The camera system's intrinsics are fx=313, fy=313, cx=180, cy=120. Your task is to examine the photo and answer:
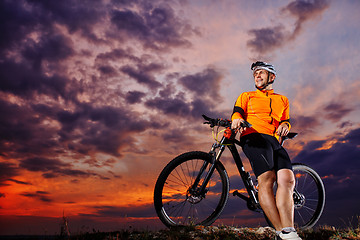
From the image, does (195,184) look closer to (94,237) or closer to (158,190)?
(158,190)

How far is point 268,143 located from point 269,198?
89 cm

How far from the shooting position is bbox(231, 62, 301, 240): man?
187 inches

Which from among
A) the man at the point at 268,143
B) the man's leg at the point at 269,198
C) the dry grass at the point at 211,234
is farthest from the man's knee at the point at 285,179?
the dry grass at the point at 211,234

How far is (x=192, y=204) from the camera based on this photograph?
567cm

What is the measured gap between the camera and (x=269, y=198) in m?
4.82

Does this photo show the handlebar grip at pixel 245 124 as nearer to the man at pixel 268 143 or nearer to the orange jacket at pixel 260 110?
the man at pixel 268 143

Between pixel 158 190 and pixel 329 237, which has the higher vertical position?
pixel 158 190

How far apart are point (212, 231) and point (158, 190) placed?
1.20m

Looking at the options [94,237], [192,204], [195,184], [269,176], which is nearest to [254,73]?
[269,176]

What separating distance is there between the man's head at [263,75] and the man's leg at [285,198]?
1.54m

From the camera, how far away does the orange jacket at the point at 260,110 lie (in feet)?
17.2

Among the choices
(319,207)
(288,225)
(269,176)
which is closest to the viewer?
(288,225)

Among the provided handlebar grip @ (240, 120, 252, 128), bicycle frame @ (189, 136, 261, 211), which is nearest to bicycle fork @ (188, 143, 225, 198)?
bicycle frame @ (189, 136, 261, 211)

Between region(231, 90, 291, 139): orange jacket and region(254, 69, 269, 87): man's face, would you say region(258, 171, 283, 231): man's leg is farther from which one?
region(254, 69, 269, 87): man's face
